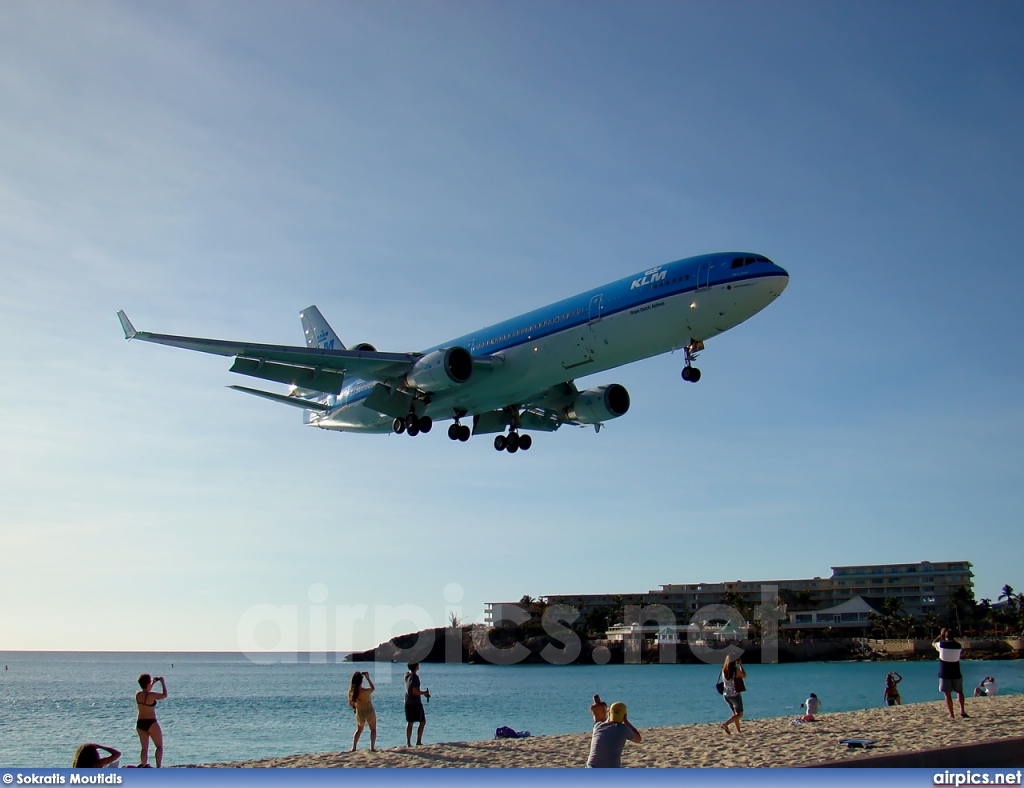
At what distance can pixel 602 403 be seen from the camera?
36531 millimetres

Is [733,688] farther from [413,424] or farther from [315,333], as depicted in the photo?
[315,333]

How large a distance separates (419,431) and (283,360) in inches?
230

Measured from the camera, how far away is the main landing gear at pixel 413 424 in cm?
3481

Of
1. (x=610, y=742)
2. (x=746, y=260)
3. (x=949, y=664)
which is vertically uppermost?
(x=746, y=260)

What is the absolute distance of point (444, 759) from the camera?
1744cm

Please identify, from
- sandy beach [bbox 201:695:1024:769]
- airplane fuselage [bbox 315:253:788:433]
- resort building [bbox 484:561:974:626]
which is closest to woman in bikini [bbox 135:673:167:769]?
sandy beach [bbox 201:695:1024:769]

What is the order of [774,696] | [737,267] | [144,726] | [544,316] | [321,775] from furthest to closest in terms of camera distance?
[774,696], [544,316], [737,267], [144,726], [321,775]

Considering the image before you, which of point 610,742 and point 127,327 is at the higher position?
point 127,327

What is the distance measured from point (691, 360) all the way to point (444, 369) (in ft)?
28.5

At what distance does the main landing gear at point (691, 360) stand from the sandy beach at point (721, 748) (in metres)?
10.5

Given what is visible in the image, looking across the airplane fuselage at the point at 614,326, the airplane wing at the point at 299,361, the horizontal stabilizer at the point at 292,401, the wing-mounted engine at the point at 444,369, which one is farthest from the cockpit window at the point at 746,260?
the horizontal stabilizer at the point at 292,401

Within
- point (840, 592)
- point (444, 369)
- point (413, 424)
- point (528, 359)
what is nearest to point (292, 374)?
point (413, 424)

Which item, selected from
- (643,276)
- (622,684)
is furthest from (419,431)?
(622,684)

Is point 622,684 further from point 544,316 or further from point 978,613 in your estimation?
point 544,316
